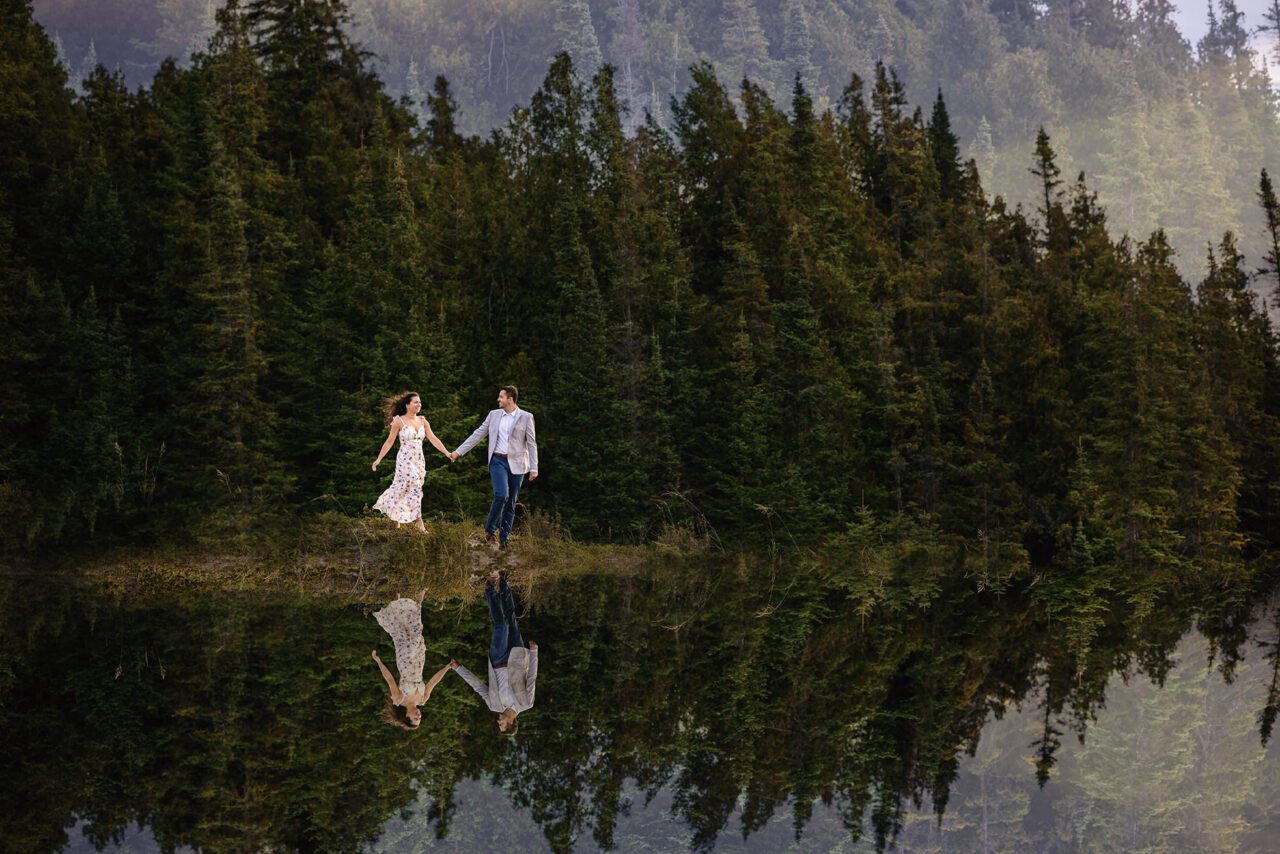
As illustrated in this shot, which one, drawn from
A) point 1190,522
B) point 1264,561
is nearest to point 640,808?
point 1190,522

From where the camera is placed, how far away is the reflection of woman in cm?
1075

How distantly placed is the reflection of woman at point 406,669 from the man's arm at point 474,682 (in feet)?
0.45

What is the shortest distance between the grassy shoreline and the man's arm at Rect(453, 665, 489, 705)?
28.3ft

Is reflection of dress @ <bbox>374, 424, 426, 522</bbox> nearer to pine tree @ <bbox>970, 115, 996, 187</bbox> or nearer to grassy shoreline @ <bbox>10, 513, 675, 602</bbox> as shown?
grassy shoreline @ <bbox>10, 513, 675, 602</bbox>

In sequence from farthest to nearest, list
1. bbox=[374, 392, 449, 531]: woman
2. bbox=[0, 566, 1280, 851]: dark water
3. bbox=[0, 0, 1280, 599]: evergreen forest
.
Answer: bbox=[0, 0, 1280, 599]: evergreen forest
bbox=[374, 392, 449, 531]: woman
bbox=[0, 566, 1280, 851]: dark water

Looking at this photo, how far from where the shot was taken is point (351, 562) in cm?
2425

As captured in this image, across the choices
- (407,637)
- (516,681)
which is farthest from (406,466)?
(516,681)

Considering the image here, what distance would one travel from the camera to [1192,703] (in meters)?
12.4

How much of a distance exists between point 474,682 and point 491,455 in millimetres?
12002

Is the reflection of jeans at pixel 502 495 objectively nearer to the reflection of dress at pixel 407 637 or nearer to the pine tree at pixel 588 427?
the reflection of dress at pixel 407 637

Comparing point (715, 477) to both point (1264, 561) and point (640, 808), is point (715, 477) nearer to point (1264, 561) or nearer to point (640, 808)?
point (1264, 561)

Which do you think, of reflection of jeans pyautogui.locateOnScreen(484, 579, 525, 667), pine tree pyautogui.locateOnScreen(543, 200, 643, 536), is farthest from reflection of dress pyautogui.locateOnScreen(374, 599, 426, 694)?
pine tree pyautogui.locateOnScreen(543, 200, 643, 536)

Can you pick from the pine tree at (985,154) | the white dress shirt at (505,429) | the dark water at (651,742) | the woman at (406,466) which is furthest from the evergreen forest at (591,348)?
the pine tree at (985,154)

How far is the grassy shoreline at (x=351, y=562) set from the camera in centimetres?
2353
